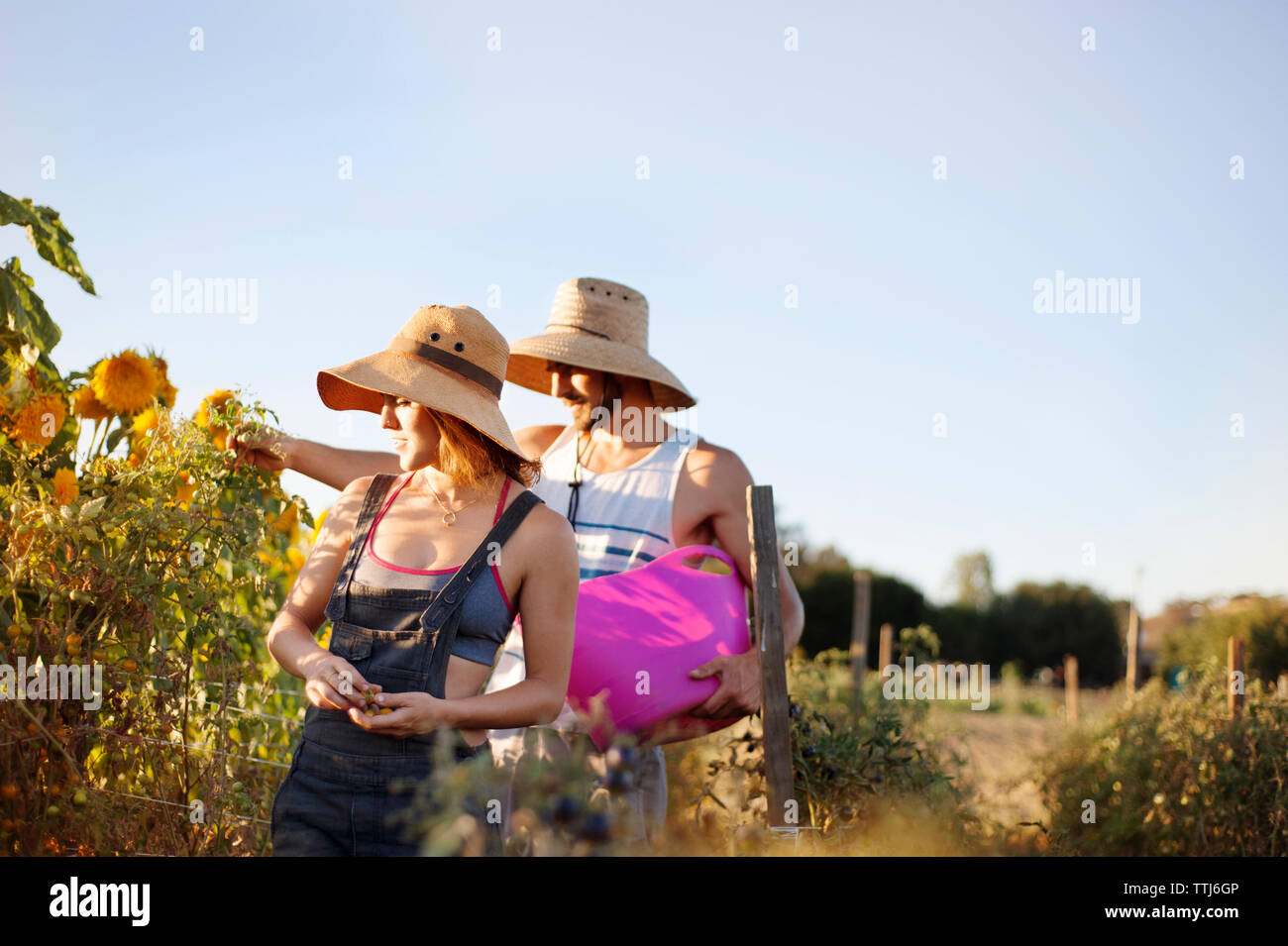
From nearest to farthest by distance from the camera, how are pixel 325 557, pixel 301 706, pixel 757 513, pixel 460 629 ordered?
pixel 460 629, pixel 325 557, pixel 757 513, pixel 301 706

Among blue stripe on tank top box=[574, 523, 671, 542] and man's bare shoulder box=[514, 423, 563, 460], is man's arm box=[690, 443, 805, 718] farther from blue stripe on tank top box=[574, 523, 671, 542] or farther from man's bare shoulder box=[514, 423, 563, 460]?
man's bare shoulder box=[514, 423, 563, 460]

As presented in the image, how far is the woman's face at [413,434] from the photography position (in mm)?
2027

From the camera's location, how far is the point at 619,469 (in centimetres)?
303

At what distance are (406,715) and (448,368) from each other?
703 millimetres

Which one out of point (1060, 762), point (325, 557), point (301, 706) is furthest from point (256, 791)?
point (1060, 762)

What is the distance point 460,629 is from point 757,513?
110 cm

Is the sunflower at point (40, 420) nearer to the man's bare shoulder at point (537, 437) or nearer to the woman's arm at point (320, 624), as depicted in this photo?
the woman's arm at point (320, 624)

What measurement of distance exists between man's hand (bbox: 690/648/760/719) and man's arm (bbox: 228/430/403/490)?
91 cm

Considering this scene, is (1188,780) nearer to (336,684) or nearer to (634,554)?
(634,554)

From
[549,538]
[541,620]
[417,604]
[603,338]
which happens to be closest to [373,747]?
[417,604]

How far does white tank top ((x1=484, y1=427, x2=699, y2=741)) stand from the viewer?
2844 mm

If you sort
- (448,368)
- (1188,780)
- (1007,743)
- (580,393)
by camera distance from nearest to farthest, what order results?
(448,368)
(580,393)
(1188,780)
(1007,743)
